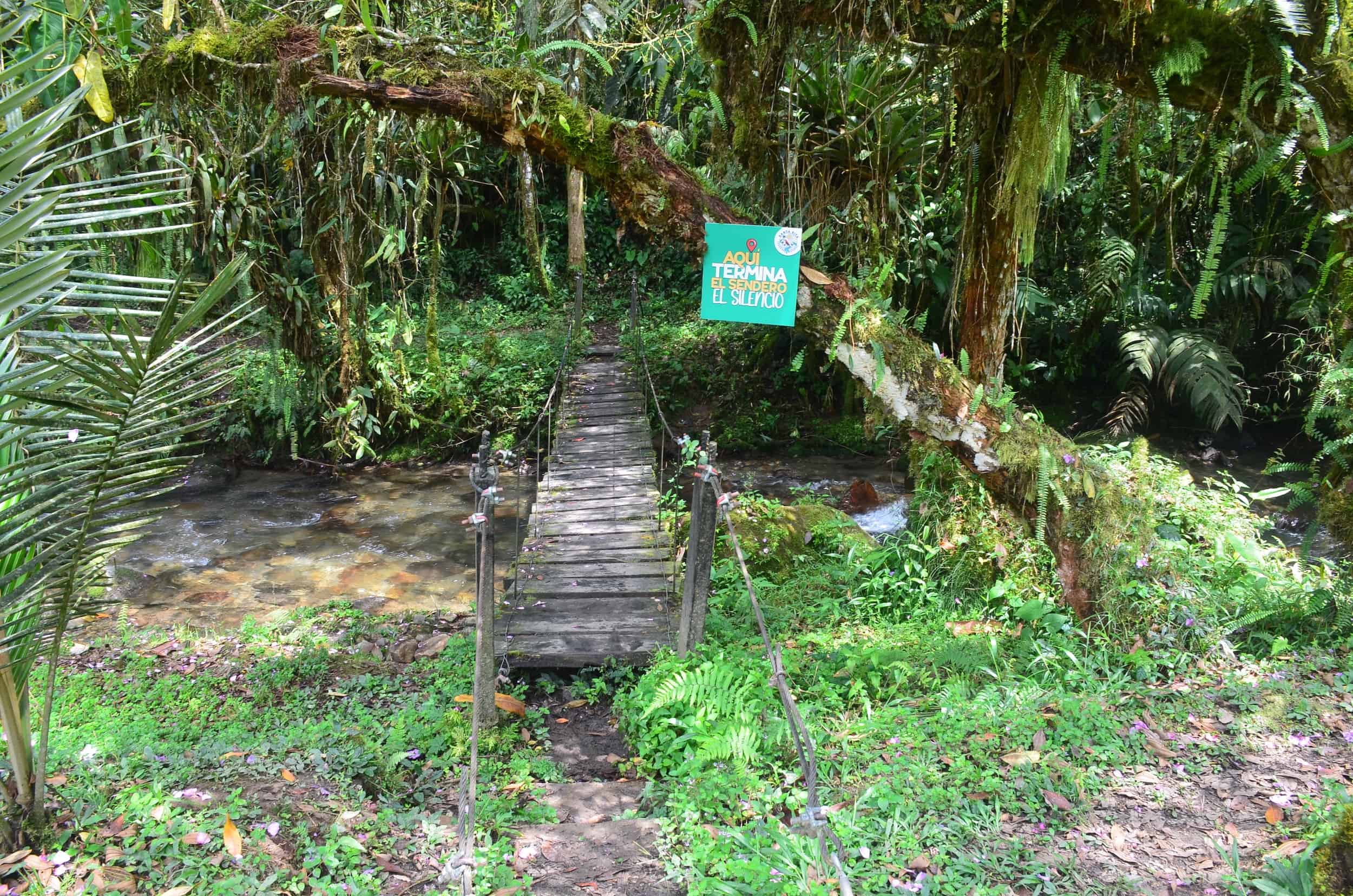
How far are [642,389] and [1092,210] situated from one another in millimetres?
4928

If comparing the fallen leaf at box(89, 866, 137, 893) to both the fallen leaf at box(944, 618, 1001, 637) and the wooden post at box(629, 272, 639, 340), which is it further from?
the wooden post at box(629, 272, 639, 340)

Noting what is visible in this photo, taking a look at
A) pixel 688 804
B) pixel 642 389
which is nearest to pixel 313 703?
pixel 688 804


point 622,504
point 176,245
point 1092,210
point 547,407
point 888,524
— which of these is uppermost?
point 1092,210

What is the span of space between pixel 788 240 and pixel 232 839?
3000mm

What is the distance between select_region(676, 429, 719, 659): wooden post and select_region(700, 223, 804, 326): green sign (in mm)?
601

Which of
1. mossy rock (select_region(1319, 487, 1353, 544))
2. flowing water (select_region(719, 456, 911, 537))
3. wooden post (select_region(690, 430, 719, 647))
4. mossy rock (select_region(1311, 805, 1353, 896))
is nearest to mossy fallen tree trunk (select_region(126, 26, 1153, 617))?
mossy rock (select_region(1319, 487, 1353, 544))

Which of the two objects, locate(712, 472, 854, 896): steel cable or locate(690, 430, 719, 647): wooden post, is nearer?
locate(712, 472, 854, 896): steel cable

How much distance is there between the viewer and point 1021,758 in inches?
106

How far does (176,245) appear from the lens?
241 inches

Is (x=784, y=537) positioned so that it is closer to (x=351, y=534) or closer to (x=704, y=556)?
(x=704, y=556)

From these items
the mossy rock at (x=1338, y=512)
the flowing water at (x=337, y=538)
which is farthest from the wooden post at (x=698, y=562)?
the flowing water at (x=337, y=538)

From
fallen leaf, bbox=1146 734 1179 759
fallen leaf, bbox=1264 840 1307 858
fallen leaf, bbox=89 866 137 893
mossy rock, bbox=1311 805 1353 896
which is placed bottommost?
fallen leaf, bbox=1146 734 1179 759

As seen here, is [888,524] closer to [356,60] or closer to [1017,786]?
[1017,786]

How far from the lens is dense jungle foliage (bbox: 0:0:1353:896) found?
2109 millimetres
